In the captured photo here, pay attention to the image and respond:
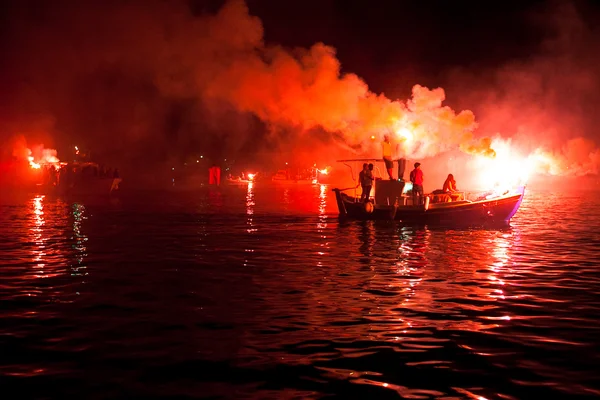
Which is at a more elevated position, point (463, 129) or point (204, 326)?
point (463, 129)

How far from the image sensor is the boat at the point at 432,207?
3644 centimetres

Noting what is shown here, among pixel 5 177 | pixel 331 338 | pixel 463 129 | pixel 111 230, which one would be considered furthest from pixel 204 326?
pixel 5 177

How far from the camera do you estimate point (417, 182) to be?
37.2 meters

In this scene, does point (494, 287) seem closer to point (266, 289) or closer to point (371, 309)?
point (371, 309)

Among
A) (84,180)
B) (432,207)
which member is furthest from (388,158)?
(84,180)

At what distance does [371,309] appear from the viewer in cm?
1456

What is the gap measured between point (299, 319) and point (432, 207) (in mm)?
24104

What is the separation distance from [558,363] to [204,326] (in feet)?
20.6

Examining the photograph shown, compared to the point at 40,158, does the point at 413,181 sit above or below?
below

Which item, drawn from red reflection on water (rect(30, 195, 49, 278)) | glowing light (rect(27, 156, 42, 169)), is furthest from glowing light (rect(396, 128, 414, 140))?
glowing light (rect(27, 156, 42, 169))

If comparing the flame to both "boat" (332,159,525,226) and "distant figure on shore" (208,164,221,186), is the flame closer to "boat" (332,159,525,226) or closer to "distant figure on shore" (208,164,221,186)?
"distant figure on shore" (208,164,221,186)

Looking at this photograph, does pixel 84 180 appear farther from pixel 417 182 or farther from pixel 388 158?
pixel 417 182

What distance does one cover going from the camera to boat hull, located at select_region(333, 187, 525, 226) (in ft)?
119

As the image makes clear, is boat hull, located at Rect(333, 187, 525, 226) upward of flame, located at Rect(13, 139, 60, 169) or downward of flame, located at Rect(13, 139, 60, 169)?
downward
